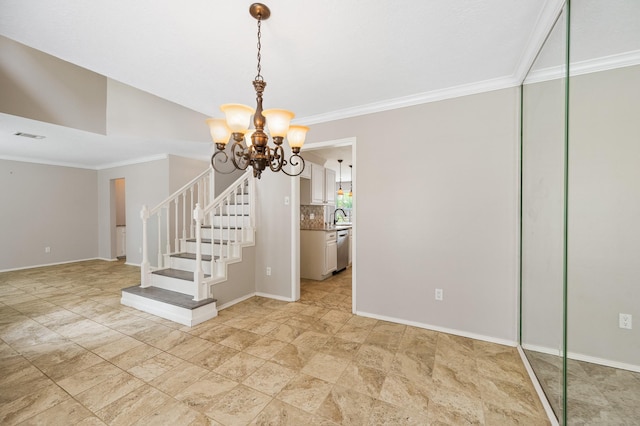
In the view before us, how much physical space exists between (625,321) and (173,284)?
398 centimetres

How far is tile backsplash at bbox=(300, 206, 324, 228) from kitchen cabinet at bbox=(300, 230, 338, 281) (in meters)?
0.46

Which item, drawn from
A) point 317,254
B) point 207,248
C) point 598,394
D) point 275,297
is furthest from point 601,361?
point 207,248

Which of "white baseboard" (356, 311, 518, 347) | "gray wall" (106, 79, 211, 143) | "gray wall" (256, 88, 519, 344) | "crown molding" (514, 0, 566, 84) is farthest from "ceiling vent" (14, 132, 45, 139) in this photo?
"crown molding" (514, 0, 566, 84)

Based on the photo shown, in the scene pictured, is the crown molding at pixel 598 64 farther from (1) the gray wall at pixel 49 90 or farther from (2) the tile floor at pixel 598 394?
(1) the gray wall at pixel 49 90

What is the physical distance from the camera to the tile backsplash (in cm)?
520

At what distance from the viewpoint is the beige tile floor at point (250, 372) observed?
1.58 meters

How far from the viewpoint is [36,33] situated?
5.94ft

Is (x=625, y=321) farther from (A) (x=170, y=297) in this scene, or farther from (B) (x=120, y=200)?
(B) (x=120, y=200)

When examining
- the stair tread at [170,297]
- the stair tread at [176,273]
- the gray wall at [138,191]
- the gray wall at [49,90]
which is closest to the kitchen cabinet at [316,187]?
the stair tread at [176,273]

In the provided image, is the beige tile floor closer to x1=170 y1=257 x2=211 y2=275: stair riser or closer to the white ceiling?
x1=170 y1=257 x2=211 y2=275: stair riser

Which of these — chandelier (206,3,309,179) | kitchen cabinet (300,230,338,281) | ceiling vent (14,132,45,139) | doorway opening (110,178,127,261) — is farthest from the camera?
doorway opening (110,178,127,261)

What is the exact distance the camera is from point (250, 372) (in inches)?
78.1

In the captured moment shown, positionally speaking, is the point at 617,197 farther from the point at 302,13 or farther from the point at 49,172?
the point at 49,172

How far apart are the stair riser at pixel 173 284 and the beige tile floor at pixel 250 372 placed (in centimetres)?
42
